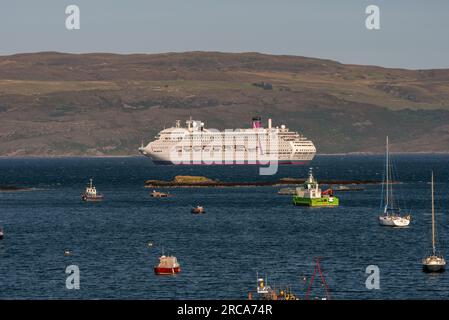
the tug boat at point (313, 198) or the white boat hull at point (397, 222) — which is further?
the tug boat at point (313, 198)

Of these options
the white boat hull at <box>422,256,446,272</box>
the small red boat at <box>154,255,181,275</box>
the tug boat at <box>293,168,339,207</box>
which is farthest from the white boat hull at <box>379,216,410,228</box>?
the small red boat at <box>154,255,181,275</box>

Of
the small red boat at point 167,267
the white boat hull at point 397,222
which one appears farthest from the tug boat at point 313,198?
the small red boat at point 167,267

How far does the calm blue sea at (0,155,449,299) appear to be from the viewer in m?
62.8

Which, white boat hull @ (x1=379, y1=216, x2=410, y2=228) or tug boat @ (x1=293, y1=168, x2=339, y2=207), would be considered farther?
tug boat @ (x1=293, y1=168, x2=339, y2=207)

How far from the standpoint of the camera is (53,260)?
81375 mm

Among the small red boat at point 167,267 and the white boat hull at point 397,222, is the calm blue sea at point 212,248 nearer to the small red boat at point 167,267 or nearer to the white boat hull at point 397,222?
the small red boat at point 167,267

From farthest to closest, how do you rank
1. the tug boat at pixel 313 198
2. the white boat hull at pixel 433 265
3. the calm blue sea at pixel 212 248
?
the tug boat at pixel 313 198 → the white boat hull at pixel 433 265 → the calm blue sea at pixel 212 248

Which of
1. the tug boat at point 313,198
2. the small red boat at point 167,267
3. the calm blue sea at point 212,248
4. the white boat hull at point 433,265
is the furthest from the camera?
the tug boat at point 313,198

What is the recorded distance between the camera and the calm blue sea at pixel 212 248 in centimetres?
6278

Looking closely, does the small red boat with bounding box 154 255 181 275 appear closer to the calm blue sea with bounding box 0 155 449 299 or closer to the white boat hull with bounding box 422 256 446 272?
the calm blue sea with bounding box 0 155 449 299

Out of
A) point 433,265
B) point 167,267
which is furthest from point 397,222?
point 167,267
